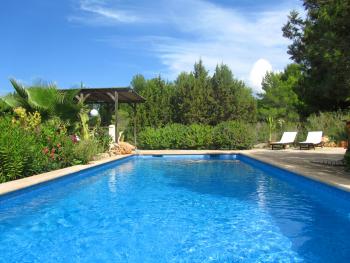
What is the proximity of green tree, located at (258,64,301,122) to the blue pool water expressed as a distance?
110ft

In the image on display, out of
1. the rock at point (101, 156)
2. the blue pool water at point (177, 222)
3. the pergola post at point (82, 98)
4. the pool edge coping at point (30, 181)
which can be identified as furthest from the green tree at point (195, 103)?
the blue pool water at point (177, 222)

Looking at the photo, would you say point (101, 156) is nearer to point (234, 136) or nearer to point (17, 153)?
point (17, 153)

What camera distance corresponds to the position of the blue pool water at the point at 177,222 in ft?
14.9

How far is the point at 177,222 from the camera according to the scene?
19.6ft

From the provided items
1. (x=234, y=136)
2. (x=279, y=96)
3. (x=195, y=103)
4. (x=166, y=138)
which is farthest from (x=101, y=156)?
(x=279, y=96)

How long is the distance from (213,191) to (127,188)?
206cm

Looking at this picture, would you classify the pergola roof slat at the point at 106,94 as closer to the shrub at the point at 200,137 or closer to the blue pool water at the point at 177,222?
the shrub at the point at 200,137

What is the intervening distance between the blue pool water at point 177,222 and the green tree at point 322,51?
8.87ft

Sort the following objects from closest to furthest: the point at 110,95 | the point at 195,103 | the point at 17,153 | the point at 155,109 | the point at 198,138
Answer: the point at 17,153 → the point at 110,95 → the point at 198,138 → the point at 155,109 → the point at 195,103

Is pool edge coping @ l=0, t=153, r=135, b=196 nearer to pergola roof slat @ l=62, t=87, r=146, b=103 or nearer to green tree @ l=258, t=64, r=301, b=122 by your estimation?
pergola roof slat @ l=62, t=87, r=146, b=103

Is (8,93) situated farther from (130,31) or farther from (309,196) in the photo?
(130,31)

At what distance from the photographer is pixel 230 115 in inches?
1190

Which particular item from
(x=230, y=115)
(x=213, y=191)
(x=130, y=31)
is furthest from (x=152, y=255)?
(x=230, y=115)

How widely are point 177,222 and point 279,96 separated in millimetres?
40976
